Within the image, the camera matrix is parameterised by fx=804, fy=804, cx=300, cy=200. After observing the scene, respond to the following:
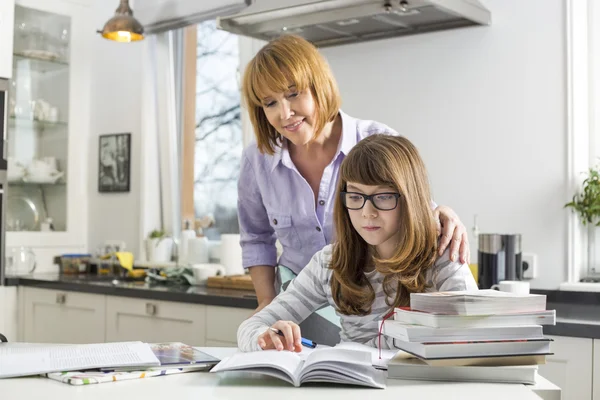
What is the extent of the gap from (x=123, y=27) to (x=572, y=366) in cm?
236

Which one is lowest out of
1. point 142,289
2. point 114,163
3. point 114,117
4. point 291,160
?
point 142,289

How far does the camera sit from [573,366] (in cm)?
207

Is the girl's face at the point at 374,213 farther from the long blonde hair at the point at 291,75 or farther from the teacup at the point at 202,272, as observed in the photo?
the teacup at the point at 202,272

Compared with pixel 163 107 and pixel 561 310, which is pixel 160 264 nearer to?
pixel 163 107

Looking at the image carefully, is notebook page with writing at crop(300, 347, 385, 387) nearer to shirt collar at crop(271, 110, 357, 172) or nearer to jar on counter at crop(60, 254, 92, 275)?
shirt collar at crop(271, 110, 357, 172)

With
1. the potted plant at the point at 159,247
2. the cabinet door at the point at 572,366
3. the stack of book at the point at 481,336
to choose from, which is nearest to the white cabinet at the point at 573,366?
the cabinet door at the point at 572,366

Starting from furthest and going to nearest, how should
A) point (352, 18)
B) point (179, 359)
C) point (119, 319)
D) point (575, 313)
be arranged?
point (119, 319)
point (352, 18)
point (575, 313)
point (179, 359)

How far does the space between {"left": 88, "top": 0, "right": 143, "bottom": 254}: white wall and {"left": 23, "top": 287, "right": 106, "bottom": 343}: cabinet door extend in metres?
0.65

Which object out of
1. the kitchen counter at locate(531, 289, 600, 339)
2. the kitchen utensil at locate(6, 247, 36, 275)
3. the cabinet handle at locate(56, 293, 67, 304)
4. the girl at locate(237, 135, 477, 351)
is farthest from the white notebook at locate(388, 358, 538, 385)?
the kitchen utensil at locate(6, 247, 36, 275)

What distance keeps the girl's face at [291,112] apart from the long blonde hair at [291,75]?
0.05 ft

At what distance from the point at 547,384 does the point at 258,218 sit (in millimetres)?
1091

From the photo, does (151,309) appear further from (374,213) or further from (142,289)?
Answer: (374,213)

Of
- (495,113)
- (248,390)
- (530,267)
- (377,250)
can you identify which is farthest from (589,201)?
(248,390)

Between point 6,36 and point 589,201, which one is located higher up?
point 6,36
